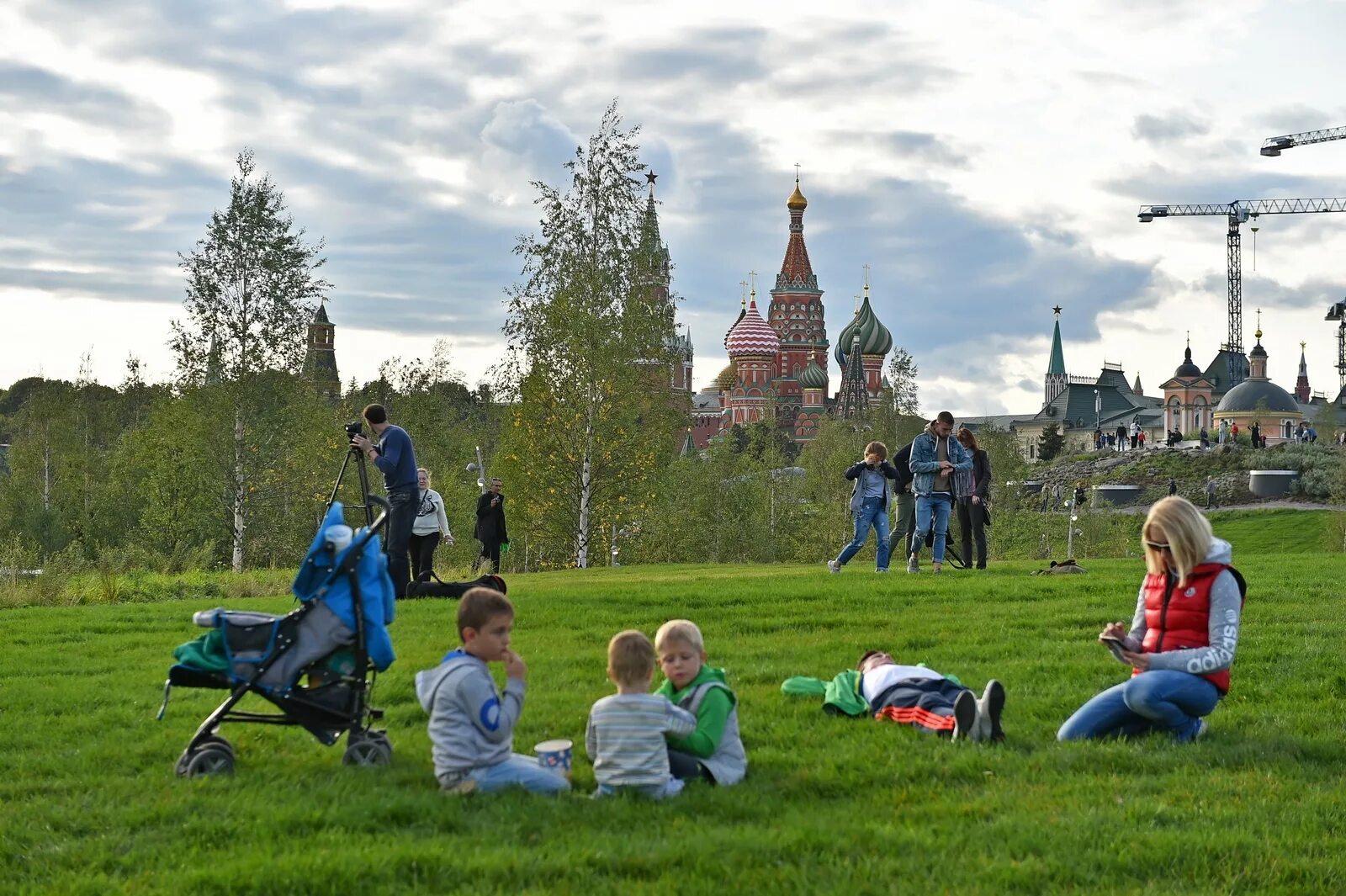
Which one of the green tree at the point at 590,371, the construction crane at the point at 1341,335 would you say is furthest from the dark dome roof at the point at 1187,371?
the green tree at the point at 590,371

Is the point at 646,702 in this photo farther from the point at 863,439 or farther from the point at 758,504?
the point at 863,439

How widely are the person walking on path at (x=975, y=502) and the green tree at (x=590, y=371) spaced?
17904mm

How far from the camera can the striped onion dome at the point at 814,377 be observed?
14900 centimetres

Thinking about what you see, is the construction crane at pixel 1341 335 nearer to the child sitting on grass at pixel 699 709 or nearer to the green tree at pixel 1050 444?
the green tree at pixel 1050 444

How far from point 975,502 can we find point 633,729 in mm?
13019

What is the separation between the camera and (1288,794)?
689 cm

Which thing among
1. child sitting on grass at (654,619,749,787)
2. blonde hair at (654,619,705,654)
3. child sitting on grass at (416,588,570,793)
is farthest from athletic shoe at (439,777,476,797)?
blonde hair at (654,619,705,654)

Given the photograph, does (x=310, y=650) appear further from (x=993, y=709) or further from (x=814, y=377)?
(x=814, y=377)

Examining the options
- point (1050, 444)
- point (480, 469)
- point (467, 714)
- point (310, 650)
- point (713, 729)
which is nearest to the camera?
point (467, 714)

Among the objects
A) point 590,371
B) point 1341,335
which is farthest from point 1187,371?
point 590,371

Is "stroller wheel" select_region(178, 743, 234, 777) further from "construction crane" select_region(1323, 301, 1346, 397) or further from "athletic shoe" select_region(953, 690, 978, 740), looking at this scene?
"construction crane" select_region(1323, 301, 1346, 397)

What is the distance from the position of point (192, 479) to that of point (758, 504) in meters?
23.1

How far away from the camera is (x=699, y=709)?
7148 mm

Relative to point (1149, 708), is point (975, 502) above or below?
above
